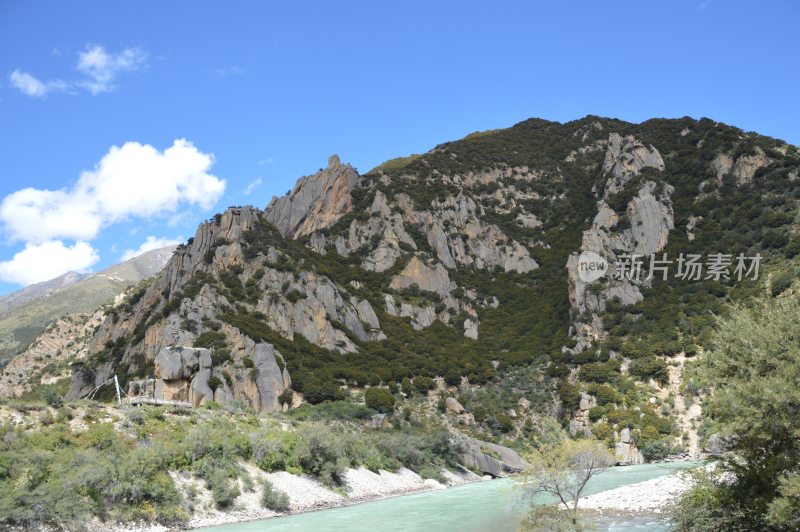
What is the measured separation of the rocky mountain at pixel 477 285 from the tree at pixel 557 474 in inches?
1784

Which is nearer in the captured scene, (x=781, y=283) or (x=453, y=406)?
(x=781, y=283)

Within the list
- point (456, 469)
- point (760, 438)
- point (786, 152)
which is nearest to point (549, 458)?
point (760, 438)

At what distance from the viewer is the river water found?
3216 centimetres

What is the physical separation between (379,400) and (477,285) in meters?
50.1

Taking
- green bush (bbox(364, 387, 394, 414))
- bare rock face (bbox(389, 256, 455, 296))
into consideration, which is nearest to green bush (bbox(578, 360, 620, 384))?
green bush (bbox(364, 387, 394, 414))

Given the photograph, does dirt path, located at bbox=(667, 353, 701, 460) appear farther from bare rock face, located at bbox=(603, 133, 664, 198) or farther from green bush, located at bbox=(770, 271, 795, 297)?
bare rock face, located at bbox=(603, 133, 664, 198)

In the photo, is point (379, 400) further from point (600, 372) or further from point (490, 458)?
point (600, 372)

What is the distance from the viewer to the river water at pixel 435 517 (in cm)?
3216

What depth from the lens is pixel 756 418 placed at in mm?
17609

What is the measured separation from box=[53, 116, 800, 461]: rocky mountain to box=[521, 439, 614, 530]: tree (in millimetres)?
45303

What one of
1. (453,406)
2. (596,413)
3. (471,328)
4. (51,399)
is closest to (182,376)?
(51,399)

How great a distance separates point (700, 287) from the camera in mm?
87875

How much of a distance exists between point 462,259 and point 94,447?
309 feet

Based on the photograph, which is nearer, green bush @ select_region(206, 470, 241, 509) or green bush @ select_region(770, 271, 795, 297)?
green bush @ select_region(206, 470, 241, 509)
